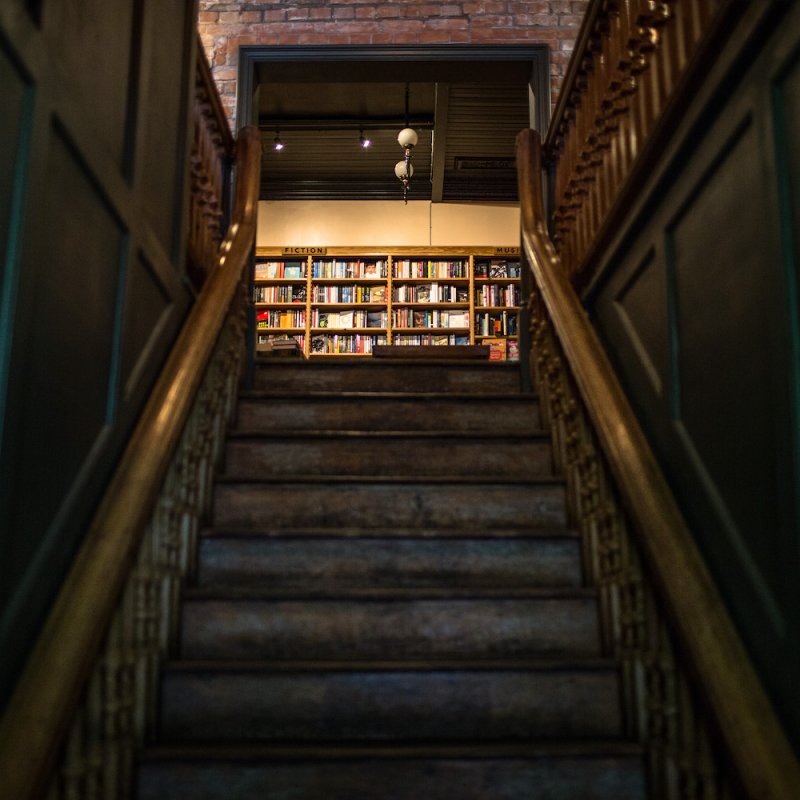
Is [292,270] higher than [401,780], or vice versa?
[292,270]

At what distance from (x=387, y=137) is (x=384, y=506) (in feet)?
18.5

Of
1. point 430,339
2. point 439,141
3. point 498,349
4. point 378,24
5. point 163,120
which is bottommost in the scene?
point 163,120

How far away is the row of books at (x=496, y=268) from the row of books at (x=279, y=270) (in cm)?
171

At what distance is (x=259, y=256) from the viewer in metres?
8.27

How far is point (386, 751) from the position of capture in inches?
69.6

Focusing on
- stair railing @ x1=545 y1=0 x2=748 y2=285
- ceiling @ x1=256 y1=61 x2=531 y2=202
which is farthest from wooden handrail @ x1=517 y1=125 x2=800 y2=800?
ceiling @ x1=256 y1=61 x2=531 y2=202

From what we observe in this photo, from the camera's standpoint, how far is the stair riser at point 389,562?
7.74 feet

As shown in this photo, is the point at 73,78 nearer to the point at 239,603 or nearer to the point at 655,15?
the point at 239,603

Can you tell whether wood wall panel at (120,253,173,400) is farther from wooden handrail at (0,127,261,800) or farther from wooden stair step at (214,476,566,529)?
wooden stair step at (214,476,566,529)

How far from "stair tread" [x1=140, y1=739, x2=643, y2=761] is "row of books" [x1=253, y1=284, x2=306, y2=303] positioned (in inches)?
260

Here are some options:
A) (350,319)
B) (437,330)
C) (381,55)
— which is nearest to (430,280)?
(437,330)

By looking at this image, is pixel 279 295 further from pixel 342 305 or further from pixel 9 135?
pixel 9 135

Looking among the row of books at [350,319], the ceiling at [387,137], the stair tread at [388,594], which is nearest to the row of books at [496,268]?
the ceiling at [387,137]

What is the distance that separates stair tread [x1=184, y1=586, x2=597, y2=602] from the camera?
2150 millimetres
